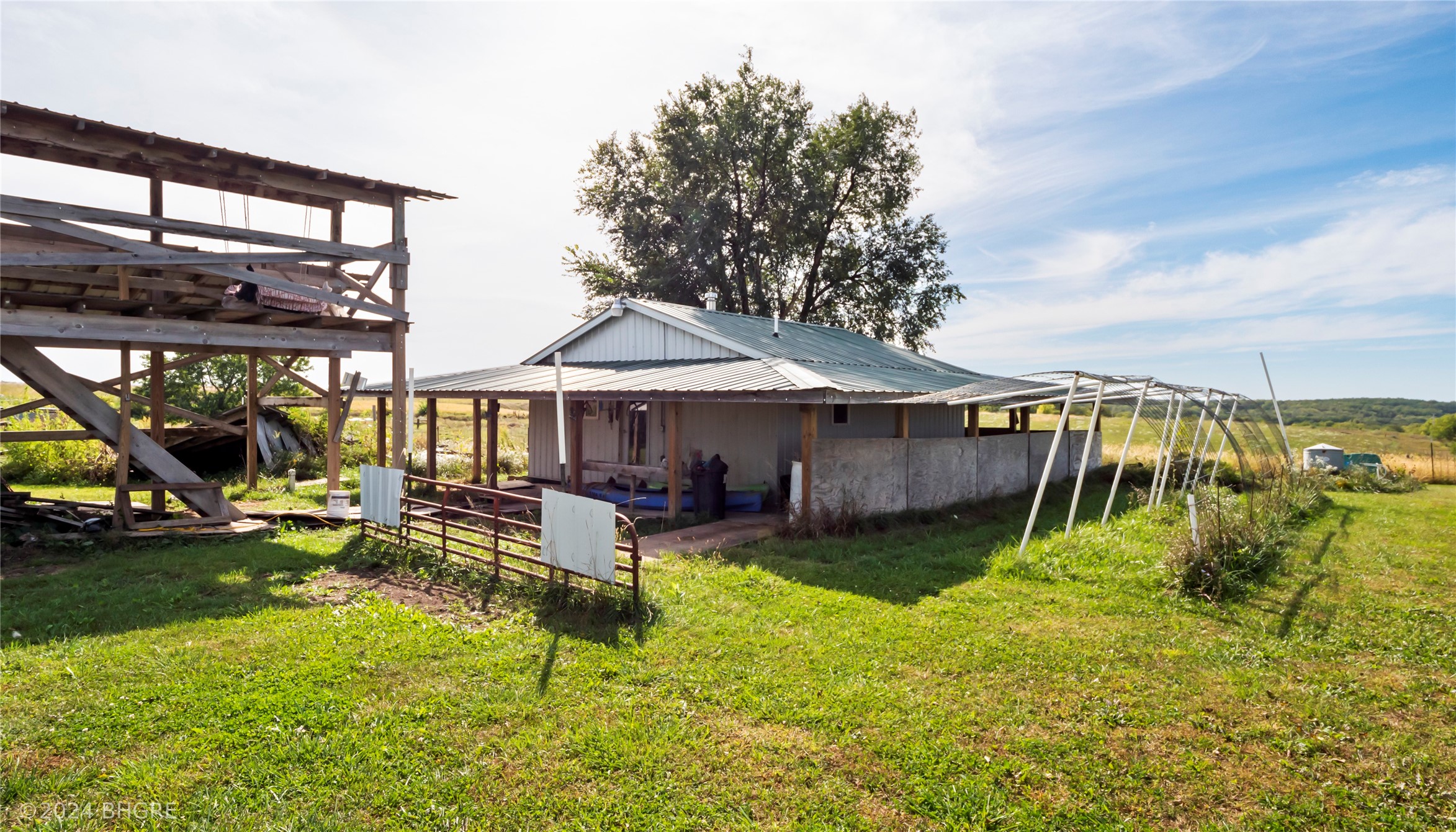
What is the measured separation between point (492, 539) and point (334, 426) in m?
6.18

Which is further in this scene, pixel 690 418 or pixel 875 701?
pixel 690 418

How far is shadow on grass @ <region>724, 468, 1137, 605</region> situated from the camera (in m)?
8.44

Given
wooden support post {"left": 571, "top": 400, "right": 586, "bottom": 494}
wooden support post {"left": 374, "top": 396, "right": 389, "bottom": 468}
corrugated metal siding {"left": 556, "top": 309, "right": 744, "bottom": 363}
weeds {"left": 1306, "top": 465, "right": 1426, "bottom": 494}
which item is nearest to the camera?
wooden support post {"left": 571, "top": 400, "right": 586, "bottom": 494}

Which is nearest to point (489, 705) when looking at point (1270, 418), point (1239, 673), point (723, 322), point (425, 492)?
point (1239, 673)

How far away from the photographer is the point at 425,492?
52.5 ft

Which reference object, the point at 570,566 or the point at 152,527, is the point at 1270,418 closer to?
the point at 570,566

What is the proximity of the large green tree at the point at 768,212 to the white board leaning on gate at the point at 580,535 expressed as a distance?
22.5 metres

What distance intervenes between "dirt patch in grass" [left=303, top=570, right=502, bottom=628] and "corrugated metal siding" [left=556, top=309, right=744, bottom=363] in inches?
323

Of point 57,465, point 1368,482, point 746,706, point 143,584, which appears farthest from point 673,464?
point 1368,482

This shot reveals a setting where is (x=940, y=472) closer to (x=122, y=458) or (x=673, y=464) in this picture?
(x=673, y=464)

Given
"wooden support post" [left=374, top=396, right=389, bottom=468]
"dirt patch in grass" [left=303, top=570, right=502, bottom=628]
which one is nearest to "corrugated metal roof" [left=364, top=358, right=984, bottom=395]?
"wooden support post" [left=374, top=396, right=389, bottom=468]

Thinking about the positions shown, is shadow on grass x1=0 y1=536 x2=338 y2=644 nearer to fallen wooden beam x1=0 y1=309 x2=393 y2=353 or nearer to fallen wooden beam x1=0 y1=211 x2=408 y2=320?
fallen wooden beam x1=0 y1=309 x2=393 y2=353

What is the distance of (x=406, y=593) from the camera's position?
7898 millimetres

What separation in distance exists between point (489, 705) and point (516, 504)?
8718 mm
